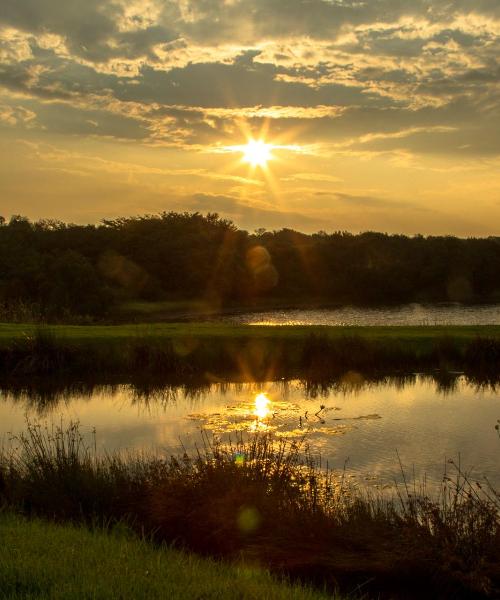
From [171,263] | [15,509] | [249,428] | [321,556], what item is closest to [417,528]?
[321,556]

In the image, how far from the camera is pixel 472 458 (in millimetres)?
12102

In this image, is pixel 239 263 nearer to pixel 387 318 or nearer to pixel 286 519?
pixel 387 318

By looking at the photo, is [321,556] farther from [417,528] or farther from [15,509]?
[15,509]

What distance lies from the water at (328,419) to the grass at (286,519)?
2.27 metres

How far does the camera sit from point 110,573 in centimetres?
624

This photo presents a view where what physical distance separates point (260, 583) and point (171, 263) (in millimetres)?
73228

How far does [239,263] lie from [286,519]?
75.7m

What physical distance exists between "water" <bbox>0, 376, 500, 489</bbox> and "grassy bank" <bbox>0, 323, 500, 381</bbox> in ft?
6.77

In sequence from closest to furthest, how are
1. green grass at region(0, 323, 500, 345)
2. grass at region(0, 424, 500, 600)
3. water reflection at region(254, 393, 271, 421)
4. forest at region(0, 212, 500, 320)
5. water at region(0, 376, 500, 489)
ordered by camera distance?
1. grass at region(0, 424, 500, 600)
2. water at region(0, 376, 500, 489)
3. water reflection at region(254, 393, 271, 421)
4. green grass at region(0, 323, 500, 345)
5. forest at region(0, 212, 500, 320)

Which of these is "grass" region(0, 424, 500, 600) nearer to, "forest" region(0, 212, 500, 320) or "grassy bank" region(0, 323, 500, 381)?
"grassy bank" region(0, 323, 500, 381)

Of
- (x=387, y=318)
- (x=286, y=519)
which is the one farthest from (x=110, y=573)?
(x=387, y=318)

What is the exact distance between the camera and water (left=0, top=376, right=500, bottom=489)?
12273mm

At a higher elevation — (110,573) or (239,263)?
(239,263)

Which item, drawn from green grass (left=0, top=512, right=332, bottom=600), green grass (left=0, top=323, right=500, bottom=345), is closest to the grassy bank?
green grass (left=0, top=323, right=500, bottom=345)
